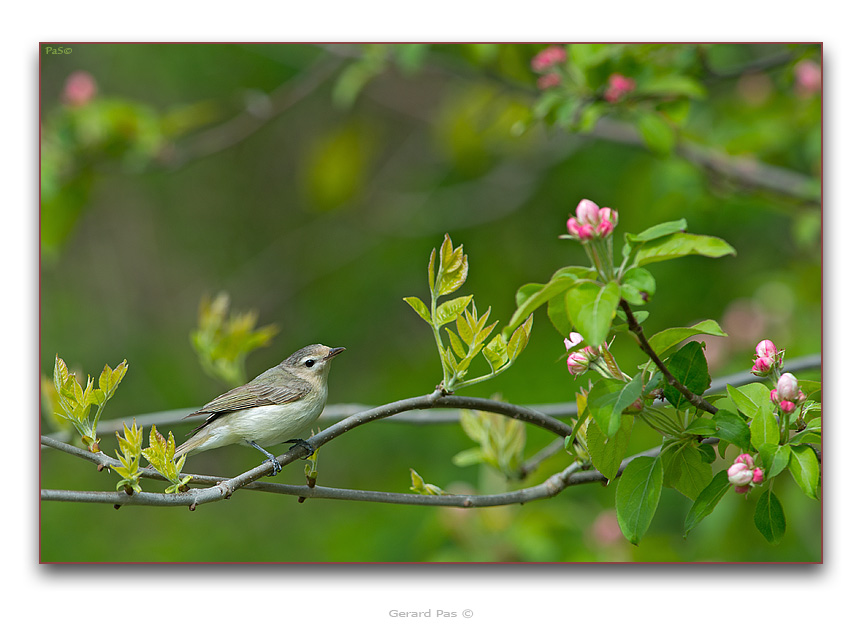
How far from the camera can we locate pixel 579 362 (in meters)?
1.22

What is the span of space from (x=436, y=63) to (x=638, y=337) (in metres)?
2.35

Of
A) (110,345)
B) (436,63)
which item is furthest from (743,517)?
(110,345)

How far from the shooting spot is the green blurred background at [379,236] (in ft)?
8.13

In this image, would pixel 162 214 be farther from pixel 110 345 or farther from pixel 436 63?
pixel 436 63

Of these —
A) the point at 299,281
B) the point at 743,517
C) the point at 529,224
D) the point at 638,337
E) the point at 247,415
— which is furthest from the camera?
the point at 299,281

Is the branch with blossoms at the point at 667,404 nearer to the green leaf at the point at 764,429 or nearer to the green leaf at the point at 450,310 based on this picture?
the green leaf at the point at 764,429

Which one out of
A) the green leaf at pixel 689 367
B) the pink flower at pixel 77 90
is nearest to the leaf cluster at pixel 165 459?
the green leaf at pixel 689 367

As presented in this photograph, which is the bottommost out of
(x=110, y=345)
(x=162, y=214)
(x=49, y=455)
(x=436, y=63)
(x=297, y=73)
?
(x=49, y=455)

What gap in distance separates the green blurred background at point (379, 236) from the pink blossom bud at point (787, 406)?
105 cm

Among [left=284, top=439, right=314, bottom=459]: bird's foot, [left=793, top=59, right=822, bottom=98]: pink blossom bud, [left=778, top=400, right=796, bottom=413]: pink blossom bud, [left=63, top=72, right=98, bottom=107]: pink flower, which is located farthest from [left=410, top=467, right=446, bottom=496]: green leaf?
[left=63, top=72, right=98, bottom=107]: pink flower

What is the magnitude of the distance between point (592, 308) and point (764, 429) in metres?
0.41

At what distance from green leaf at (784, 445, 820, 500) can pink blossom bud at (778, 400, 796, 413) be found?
6 centimetres

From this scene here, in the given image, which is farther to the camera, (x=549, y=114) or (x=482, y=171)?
(x=482, y=171)

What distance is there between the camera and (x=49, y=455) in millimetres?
2271
